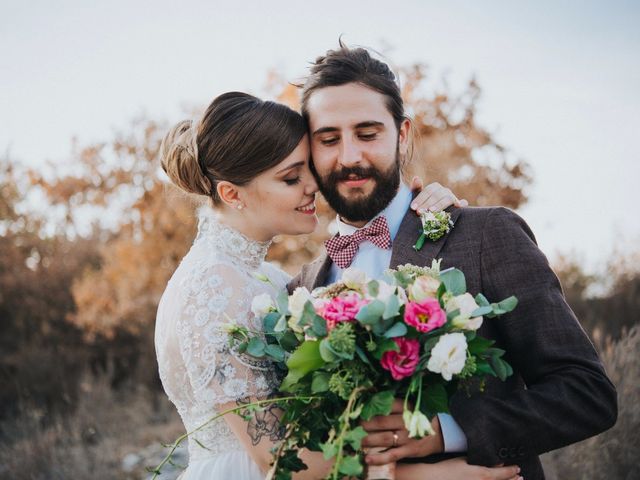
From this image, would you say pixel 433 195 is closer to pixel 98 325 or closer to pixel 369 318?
pixel 369 318

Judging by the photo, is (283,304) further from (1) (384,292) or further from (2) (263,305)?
(1) (384,292)

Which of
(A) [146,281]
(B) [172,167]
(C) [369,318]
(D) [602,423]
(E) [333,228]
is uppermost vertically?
(B) [172,167]

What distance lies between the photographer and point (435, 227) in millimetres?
2881

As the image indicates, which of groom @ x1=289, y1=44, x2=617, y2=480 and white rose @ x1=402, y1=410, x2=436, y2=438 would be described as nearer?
white rose @ x1=402, y1=410, x2=436, y2=438

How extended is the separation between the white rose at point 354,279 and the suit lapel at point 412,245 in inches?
25.4

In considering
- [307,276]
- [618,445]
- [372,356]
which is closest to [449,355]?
[372,356]

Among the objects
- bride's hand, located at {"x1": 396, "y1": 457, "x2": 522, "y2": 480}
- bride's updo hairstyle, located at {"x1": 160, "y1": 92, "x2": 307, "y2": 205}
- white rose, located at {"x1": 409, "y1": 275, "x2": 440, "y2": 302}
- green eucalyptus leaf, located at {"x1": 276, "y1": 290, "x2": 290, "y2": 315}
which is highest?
bride's updo hairstyle, located at {"x1": 160, "y1": 92, "x2": 307, "y2": 205}

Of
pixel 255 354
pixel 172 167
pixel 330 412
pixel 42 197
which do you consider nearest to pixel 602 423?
pixel 330 412

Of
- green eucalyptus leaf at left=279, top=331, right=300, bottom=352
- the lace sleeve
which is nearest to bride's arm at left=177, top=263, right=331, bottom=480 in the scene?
the lace sleeve

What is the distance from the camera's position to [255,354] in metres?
2.44

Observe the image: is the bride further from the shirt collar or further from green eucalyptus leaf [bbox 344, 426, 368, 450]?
green eucalyptus leaf [bbox 344, 426, 368, 450]

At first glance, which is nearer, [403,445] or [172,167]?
[403,445]

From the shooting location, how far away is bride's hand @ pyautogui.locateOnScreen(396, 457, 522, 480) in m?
2.41

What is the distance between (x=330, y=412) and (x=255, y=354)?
1.28ft
